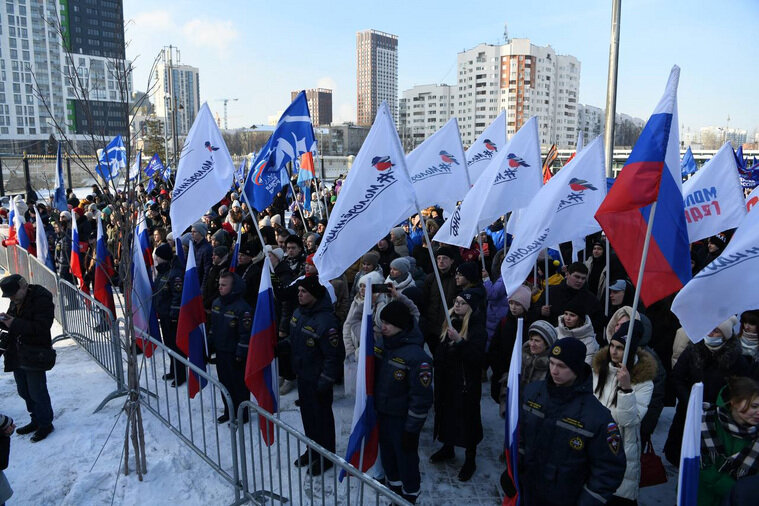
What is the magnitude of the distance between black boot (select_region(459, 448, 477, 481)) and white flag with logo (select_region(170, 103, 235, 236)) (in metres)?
4.08

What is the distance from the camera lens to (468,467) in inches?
192

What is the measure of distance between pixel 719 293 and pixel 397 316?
2176 mm

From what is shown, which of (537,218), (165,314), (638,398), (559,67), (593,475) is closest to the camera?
(593,475)

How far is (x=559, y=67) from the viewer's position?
413ft

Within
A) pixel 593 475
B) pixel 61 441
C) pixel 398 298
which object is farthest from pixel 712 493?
pixel 61 441

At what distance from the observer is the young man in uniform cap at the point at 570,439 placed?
3.08 m

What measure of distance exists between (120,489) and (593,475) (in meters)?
4.04

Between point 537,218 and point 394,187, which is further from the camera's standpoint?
point 537,218

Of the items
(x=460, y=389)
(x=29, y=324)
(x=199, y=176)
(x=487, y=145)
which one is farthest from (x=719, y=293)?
(x=487, y=145)

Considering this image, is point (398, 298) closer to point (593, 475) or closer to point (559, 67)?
point (593, 475)

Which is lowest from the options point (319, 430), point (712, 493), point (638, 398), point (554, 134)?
point (319, 430)

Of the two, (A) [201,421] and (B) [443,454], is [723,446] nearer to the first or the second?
(B) [443,454]

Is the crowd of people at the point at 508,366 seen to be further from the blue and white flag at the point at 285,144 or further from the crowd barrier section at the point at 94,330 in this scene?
the blue and white flag at the point at 285,144

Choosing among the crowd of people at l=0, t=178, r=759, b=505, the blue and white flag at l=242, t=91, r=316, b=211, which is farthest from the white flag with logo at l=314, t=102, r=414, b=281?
the blue and white flag at l=242, t=91, r=316, b=211
